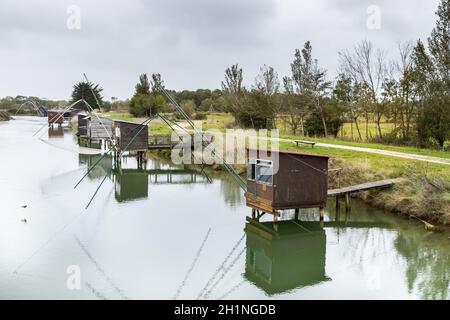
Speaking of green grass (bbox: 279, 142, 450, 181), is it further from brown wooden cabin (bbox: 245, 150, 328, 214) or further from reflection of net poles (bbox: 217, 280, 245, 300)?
reflection of net poles (bbox: 217, 280, 245, 300)

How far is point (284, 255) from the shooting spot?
587 inches

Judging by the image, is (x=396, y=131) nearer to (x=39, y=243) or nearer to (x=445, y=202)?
(x=445, y=202)

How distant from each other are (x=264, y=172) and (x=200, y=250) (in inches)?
148

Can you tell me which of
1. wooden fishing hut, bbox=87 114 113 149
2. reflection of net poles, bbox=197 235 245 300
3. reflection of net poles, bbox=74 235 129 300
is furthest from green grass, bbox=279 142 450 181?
wooden fishing hut, bbox=87 114 113 149

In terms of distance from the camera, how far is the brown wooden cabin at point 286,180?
52.0ft

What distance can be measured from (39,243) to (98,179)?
13431 millimetres

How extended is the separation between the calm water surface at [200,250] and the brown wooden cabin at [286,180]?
1.19 m

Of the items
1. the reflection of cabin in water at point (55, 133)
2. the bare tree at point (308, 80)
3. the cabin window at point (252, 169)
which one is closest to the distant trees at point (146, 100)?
the reflection of cabin in water at point (55, 133)

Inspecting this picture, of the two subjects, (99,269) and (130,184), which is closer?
(99,269)

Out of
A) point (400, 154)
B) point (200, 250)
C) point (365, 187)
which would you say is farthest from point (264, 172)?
point (400, 154)

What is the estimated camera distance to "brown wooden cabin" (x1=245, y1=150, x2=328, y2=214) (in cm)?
1585

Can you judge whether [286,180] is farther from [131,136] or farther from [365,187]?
[131,136]
